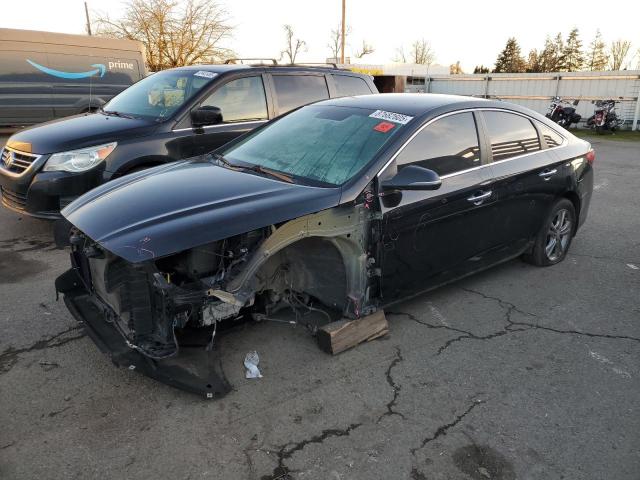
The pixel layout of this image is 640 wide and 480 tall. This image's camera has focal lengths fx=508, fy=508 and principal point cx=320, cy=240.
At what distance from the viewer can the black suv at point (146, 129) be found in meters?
4.97

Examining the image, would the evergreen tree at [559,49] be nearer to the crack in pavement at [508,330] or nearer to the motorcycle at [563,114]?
the motorcycle at [563,114]

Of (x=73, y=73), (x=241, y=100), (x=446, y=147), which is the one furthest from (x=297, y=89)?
(x=73, y=73)

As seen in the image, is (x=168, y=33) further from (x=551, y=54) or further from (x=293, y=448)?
(x=551, y=54)

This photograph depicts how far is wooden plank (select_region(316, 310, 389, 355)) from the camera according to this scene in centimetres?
338

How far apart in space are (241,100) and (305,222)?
11.5ft

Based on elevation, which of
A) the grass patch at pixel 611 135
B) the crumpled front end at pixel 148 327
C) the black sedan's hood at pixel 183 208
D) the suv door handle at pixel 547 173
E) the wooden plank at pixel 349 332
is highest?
the black sedan's hood at pixel 183 208

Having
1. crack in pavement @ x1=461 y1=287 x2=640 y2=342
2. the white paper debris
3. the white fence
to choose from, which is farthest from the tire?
the white fence

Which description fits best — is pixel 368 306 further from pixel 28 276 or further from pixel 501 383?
pixel 28 276

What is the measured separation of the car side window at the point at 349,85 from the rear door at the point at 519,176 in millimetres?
3014

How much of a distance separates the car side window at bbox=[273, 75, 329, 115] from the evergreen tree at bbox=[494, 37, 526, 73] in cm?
6894

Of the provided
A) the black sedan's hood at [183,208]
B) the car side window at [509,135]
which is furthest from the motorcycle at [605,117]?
the black sedan's hood at [183,208]

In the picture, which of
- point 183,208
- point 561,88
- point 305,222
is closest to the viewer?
point 183,208

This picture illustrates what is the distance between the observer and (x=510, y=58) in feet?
229

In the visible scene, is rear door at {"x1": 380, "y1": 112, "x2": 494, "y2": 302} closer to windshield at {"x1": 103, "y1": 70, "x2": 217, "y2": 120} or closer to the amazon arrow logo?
windshield at {"x1": 103, "y1": 70, "x2": 217, "y2": 120}
